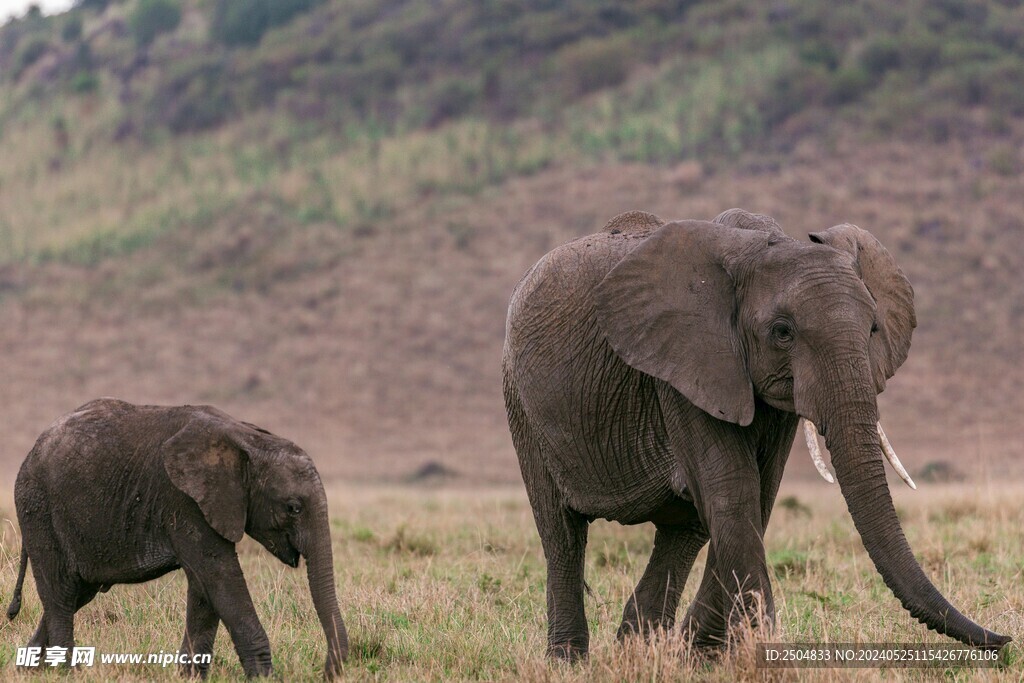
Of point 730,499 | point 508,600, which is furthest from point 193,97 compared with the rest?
point 730,499

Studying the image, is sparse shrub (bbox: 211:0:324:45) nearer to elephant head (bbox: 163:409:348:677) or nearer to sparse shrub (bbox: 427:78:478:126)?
sparse shrub (bbox: 427:78:478:126)

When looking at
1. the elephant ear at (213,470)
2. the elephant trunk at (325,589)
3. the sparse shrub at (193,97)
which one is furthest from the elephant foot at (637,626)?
the sparse shrub at (193,97)

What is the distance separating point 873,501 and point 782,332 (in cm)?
75

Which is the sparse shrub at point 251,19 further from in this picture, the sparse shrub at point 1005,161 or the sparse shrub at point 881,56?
the sparse shrub at point 1005,161

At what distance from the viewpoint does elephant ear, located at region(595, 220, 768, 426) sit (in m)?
5.78

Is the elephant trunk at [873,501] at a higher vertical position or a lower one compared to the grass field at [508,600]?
higher

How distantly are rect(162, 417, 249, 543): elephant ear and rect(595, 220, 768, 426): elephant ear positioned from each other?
1852mm

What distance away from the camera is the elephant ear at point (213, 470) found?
6.50 meters

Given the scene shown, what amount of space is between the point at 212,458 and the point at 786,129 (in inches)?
1281

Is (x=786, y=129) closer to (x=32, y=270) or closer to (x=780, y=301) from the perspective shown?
(x=32, y=270)

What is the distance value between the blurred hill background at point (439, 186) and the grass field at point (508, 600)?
39.5 ft

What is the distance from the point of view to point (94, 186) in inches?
1597

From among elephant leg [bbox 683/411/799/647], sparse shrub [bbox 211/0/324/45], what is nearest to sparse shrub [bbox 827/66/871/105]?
sparse shrub [bbox 211/0/324/45]

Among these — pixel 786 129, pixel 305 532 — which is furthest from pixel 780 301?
pixel 786 129
